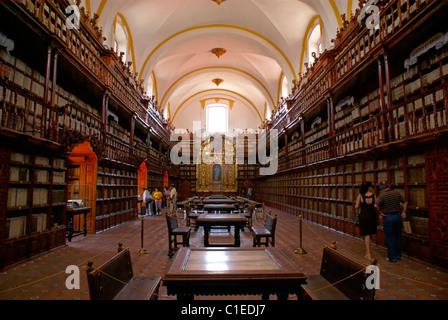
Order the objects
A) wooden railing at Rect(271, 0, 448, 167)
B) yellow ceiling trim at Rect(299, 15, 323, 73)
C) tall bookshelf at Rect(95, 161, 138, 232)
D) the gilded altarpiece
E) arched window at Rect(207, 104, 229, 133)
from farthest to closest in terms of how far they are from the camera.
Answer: arched window at Rect(207, 104, 229, 133) < the gilded altarpiece < yellow ceiling trim at Rect(299, 15, 323, 73) < tall bookshelf at Rect(95, 161, 138, 232) < wooden railing at Rect(271, 0, 448, 167)

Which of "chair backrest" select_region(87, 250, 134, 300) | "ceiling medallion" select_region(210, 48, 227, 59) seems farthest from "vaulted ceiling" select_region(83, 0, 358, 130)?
"chair backrest" select_region(87, 250, 134, 300)

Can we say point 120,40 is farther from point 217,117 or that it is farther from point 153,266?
point 217,117

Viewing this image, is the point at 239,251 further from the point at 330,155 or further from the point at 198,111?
the point at 198,111

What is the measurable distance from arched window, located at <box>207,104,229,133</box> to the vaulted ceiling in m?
5.25

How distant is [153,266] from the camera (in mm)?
4434

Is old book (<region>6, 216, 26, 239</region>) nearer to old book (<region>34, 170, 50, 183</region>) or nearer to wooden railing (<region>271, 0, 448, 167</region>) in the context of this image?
old book (<region>34, 170, 50, 183</region>)

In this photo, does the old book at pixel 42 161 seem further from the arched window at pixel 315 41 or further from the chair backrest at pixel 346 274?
the arched window at pixel 315 41

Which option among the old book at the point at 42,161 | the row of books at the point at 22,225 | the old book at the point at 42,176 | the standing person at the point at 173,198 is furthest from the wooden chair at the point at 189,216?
the standing person at the point at 173,198

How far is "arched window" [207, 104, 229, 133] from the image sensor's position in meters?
27.8

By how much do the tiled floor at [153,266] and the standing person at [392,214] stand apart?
238 mm

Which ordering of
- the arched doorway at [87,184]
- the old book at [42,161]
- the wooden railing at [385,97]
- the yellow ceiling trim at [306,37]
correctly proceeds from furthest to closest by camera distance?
the yellow ceiling trim at [306,37]
the arched doorway at [87,184]
the old book at [42,161]
the wooden railing at [385,97]

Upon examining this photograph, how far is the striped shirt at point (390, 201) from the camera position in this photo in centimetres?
454

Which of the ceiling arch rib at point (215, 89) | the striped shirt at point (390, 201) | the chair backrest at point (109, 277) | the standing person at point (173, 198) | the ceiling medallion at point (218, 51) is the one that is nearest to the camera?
the chair backrest at point (109, 277)
